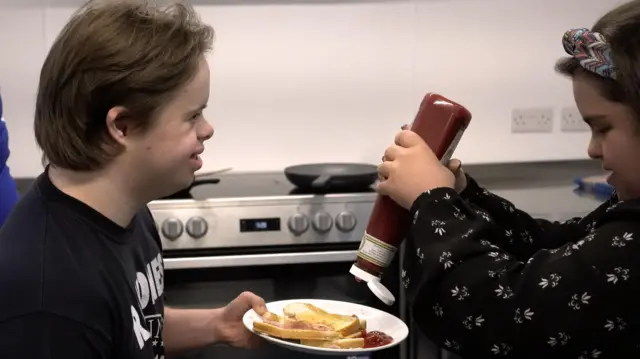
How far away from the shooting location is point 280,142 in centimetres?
227

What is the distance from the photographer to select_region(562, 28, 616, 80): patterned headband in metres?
0.93

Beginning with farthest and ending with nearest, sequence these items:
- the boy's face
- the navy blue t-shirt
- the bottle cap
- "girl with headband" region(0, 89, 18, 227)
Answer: "girl with headband" region(0, 89, 18, 227) → the bottle cap → the boy's face → the navy blue t-shirt

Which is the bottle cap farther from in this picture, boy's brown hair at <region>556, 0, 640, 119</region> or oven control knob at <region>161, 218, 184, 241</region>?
oven control knob at <region>161, 218, 184, 241</region>

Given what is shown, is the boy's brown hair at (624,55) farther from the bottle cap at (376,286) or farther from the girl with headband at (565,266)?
the bottle cap at (376,286)

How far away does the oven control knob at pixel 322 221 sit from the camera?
1.76 meters

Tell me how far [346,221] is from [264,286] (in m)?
0.25

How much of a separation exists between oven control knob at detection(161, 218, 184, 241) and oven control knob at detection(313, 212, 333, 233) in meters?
0.31

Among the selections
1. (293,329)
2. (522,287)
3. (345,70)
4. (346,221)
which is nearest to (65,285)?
(293,329)

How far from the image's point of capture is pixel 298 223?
1.75 meters

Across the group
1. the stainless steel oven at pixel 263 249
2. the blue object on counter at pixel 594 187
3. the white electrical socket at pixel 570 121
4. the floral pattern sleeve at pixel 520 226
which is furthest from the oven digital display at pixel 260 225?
the white electrical socket at pixel 570 121

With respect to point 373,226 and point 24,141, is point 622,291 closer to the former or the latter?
point 373,226

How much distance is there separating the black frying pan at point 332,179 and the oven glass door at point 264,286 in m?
0.17

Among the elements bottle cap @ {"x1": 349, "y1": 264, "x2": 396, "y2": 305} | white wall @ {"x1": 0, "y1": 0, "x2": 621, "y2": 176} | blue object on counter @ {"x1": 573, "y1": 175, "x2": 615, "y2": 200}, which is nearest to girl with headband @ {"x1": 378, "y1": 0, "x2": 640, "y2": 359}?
bottle cap @ {"x1": 349, "y1": 264, "x2": 396, "y2": 305}

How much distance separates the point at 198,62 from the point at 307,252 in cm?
85
